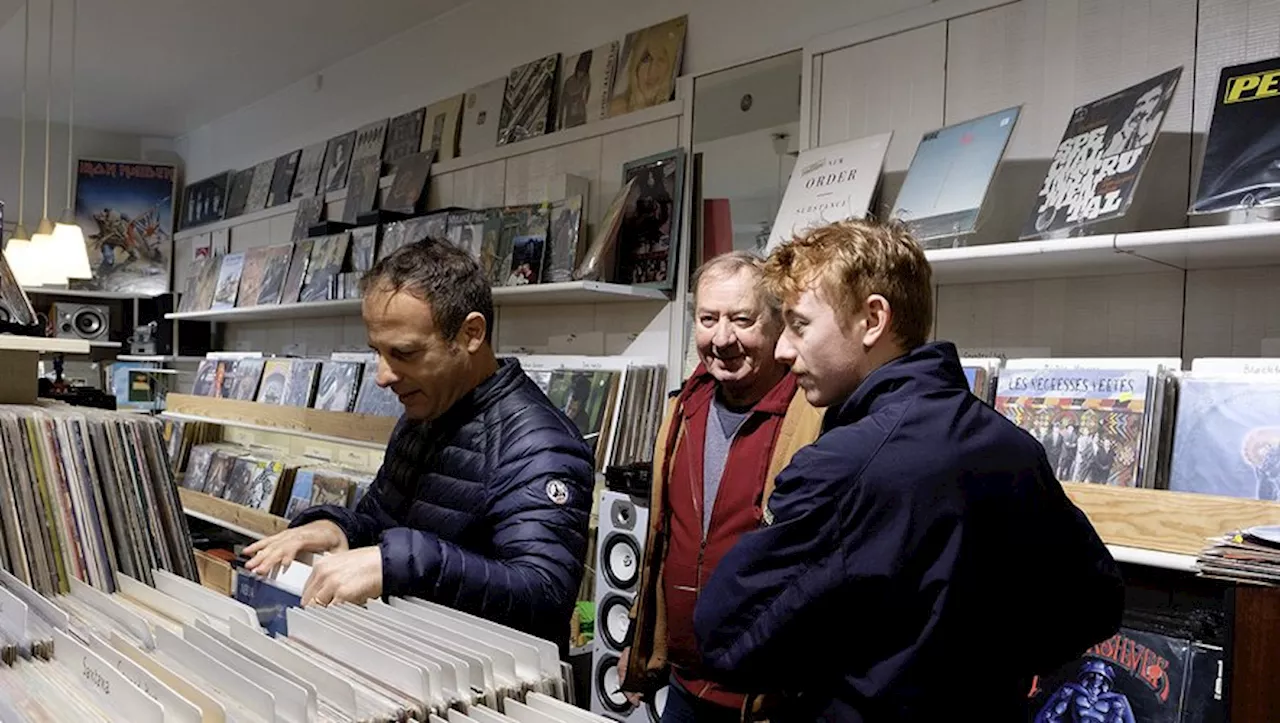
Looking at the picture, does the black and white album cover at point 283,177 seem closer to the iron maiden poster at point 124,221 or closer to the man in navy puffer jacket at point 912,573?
the iron maiden poster at point 124,221

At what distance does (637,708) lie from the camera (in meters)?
2.39

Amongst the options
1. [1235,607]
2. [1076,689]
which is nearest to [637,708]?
[1076,689]

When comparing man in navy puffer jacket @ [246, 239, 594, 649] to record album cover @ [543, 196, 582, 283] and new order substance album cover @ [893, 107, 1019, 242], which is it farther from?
record album cover @ [543, 196, 582, 283]

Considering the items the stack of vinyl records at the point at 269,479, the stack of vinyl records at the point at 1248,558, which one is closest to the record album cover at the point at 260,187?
the stack of vinyl records at the point at 269,479

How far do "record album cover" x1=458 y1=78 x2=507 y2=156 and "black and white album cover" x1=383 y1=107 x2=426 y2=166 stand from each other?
36 cm

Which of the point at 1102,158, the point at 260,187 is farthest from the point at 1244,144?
the point at 260,187

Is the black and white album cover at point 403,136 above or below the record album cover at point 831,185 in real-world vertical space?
above

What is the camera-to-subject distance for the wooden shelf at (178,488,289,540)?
12.2ft

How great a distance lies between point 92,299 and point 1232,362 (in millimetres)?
7063

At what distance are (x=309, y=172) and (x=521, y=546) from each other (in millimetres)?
4486

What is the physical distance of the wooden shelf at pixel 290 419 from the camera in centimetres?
344

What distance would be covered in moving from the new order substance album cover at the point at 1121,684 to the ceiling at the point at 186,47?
3653 mm

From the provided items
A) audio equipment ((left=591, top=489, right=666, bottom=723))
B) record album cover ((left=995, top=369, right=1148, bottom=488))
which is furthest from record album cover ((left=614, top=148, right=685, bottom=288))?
record album cover ((left=995, top=369, right=1148, bottom=488))

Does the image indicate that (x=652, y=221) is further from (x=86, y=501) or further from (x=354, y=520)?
(x=86, y=501)
